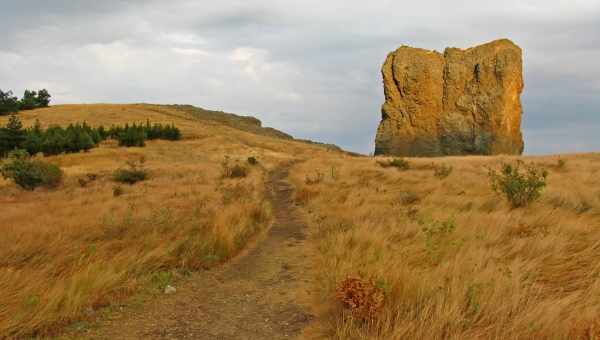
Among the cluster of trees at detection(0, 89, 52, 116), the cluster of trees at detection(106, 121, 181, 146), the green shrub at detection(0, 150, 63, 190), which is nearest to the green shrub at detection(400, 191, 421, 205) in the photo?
the green shrub at detection(0, 150, 63, 190)

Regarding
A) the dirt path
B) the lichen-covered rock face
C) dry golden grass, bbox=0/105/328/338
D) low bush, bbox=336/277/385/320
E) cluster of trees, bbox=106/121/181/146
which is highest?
the lichen-covered rock face

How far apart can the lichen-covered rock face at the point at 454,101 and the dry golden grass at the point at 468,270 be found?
1643 inches

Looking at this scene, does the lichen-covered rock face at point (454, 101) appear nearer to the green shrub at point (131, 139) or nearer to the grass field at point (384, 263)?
the green shrub at point (131, 139)

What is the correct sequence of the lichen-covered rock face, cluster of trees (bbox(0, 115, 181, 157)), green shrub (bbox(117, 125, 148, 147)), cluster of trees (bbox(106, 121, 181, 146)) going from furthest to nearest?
1. cluster of trees (bbox(106, 121, 181, 146))
2. green shrub (bbox(117, 125, 148, 147))
3. the lichen-covered rock face
4. cluster of trees (bbox(0, 115, 181, 157))

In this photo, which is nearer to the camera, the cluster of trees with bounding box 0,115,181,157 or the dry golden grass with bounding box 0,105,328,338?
the dry golden grass with bounding box 0,105,328,338

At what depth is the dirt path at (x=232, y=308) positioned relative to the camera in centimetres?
412

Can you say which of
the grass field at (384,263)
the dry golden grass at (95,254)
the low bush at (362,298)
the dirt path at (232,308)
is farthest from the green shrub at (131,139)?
the low bush at (362,298)

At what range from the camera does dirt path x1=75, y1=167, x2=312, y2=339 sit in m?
4.12

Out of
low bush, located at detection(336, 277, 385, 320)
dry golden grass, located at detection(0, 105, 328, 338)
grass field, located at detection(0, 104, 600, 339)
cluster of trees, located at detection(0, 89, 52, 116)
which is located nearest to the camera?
grass field, located at detection(0, 104, 600, 339)

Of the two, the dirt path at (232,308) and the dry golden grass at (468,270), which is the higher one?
the dry golden grass at (468,270)

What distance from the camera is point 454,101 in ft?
169

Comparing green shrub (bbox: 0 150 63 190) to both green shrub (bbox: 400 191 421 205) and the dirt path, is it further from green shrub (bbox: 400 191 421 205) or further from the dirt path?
the dirt path

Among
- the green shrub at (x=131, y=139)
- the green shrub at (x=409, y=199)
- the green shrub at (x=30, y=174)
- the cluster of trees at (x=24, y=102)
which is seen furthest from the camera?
the cluster of trees at (x=24, y=102)

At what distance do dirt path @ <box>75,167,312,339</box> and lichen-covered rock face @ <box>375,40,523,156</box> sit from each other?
47.8m
